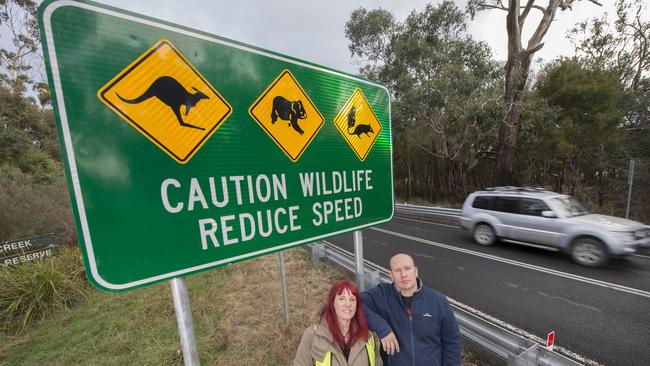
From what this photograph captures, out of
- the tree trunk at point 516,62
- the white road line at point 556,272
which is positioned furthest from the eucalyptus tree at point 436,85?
the white road line at point 556,272

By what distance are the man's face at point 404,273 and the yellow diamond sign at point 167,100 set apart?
165 centimetres

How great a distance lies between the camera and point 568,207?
6.75 meters

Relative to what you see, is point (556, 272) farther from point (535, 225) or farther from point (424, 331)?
point (424, 331)

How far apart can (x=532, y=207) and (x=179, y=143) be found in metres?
8.66

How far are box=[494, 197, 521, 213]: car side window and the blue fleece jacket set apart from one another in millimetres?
7021

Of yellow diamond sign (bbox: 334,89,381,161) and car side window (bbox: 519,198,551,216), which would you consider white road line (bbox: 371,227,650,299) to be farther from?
yellow diamond sign (bbox: 334,89,381,161)

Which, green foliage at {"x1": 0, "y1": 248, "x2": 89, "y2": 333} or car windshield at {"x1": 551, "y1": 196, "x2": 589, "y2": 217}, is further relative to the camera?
car windshield at {"x1": 551, "y1": 196, "x2": 589, "y2": 217}

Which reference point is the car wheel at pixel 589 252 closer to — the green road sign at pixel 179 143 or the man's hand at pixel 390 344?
the man's hand at pixel 390 344

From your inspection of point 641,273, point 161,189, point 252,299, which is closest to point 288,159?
point 161,189

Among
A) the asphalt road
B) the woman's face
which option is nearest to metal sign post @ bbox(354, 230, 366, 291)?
the woman's face

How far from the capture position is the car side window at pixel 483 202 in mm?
7945

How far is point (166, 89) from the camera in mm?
1199

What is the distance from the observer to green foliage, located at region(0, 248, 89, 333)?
4.39 metres

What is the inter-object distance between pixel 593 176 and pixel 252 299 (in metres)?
17.5
